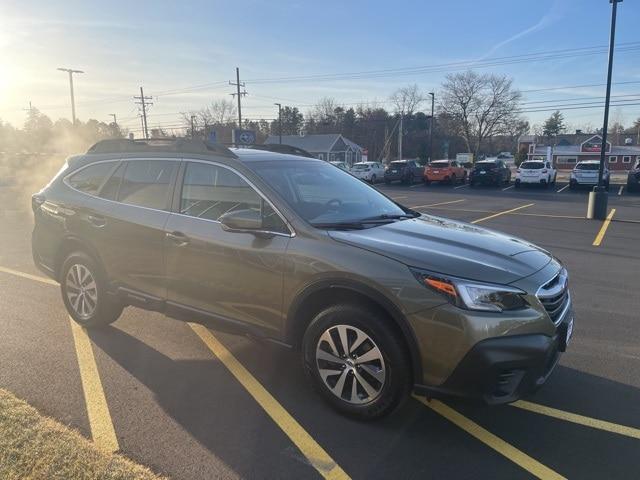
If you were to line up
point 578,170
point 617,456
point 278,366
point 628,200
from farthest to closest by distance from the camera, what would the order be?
point 578,170
point 628,200
point 278,366
point 617,456

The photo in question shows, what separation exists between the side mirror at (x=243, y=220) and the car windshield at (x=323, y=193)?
0.28m

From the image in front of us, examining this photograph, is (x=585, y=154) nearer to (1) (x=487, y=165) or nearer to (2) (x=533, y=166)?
(2) (x=533, y=166)

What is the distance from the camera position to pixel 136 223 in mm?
4363

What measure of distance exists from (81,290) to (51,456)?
2.45m

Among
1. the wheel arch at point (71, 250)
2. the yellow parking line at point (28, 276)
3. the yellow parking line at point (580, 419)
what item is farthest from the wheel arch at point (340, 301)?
the yellow parking line at point (28, 276)

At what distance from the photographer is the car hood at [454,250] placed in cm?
303

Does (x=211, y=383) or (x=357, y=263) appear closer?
(x=357, y=263)

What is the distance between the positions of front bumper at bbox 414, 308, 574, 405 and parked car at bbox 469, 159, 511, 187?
30364 millimetres

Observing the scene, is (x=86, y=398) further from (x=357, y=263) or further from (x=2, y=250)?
(x=2, y=250)

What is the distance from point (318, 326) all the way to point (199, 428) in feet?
3.30

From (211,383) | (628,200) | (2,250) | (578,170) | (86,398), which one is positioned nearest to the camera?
(86,398)

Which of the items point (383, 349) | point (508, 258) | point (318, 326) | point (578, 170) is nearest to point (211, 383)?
point (318, 326)

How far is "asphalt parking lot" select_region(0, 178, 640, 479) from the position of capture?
290 centimetres

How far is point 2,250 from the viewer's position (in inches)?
349
